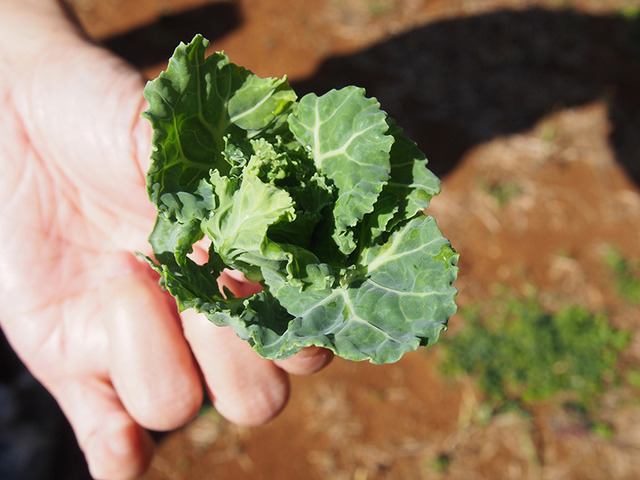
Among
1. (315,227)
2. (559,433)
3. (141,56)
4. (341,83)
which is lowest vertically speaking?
(559,433)

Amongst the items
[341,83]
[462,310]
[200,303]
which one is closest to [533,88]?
[341,83]

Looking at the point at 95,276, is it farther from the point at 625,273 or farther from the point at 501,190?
the point at 625,273

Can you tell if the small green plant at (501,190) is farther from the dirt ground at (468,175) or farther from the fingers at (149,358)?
the fingers at (149,358)

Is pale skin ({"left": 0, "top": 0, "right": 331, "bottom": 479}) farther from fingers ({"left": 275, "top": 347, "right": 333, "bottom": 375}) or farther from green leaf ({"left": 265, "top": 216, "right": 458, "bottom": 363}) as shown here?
green leaf ({"left": 265, "top": 216, "right": 458, "bottom": 363})

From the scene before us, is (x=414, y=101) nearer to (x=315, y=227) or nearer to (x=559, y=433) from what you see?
(x=559, y=433)

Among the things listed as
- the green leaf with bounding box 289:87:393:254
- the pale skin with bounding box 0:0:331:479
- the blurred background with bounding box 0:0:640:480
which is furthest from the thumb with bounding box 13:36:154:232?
the blurred background with bounding box 0:0:640:480

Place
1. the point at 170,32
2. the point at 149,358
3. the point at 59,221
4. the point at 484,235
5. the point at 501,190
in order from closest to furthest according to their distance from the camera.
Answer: the point at 149,358
the point at 59,221
the point at 484,235
the point at 501,190
the point at 170,32

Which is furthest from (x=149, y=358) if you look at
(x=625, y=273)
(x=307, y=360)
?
(x=625, y=273)
